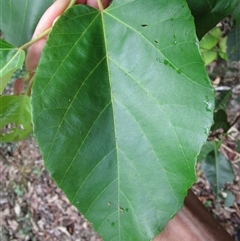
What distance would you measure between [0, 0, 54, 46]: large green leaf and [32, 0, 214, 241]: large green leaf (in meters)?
0.28

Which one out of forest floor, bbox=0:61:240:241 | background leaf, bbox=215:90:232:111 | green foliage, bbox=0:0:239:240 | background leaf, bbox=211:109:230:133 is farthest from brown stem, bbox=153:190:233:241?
forest floor, bbox=0:61:240:241

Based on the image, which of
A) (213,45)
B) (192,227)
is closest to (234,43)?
(213,45)

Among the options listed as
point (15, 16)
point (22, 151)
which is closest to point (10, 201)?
point (22, 151)

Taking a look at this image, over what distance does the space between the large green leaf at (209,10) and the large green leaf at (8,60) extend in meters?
0.36

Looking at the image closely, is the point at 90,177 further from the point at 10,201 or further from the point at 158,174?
the point at 10,201

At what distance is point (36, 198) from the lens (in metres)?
2.63

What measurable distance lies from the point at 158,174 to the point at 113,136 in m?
0.11

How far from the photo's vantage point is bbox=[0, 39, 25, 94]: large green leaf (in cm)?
74

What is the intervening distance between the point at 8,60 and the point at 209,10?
0.42 meters

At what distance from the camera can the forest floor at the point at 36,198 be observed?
2250 millimetres

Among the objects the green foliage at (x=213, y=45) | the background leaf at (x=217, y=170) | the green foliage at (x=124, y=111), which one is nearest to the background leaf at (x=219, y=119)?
the background leaf at (x=217, y=170)

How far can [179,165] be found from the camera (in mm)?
640

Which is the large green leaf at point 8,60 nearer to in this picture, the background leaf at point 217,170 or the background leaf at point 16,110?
the background leaf at point 16,110

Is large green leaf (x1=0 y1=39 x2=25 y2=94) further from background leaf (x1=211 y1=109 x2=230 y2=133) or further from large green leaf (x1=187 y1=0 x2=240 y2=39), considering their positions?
background leaf (x1=211 y1=109 x2=230 y2=133)
